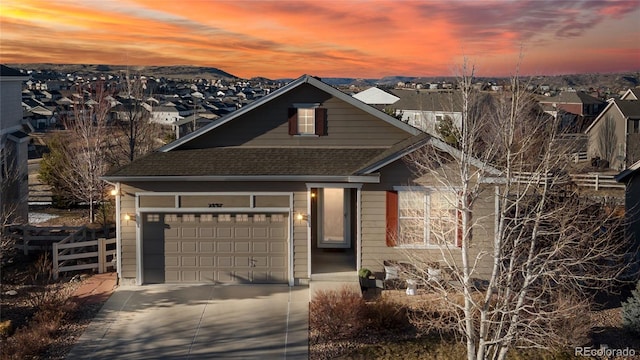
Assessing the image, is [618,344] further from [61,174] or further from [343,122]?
[61,174]

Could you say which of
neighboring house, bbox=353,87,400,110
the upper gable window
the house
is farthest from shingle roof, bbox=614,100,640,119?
the upper gable window

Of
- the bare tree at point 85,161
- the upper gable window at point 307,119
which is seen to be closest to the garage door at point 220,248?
the upper gable window at point 307,119

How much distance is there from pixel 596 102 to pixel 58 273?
66428mm

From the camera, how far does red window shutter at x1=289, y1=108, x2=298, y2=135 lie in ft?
63.1

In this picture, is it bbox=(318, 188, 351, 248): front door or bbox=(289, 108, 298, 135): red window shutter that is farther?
bbox=(318, 188, 351, 248): front door

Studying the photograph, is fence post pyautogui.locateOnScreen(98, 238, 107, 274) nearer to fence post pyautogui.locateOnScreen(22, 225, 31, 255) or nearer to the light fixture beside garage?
fence post pyautogui.locateOnScreen(22, 225, 31, 255)

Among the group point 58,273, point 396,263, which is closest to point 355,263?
point 396,263

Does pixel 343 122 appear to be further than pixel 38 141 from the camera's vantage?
No

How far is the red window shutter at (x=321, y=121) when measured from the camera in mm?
19219

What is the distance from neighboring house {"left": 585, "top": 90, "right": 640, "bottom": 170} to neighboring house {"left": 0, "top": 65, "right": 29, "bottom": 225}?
40.5 metres

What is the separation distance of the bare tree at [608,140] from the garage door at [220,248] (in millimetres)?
40166

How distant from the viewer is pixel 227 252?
17969 mm

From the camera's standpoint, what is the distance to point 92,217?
2767 centimetres

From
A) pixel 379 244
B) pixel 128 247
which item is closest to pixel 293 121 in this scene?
pixel 379 244
